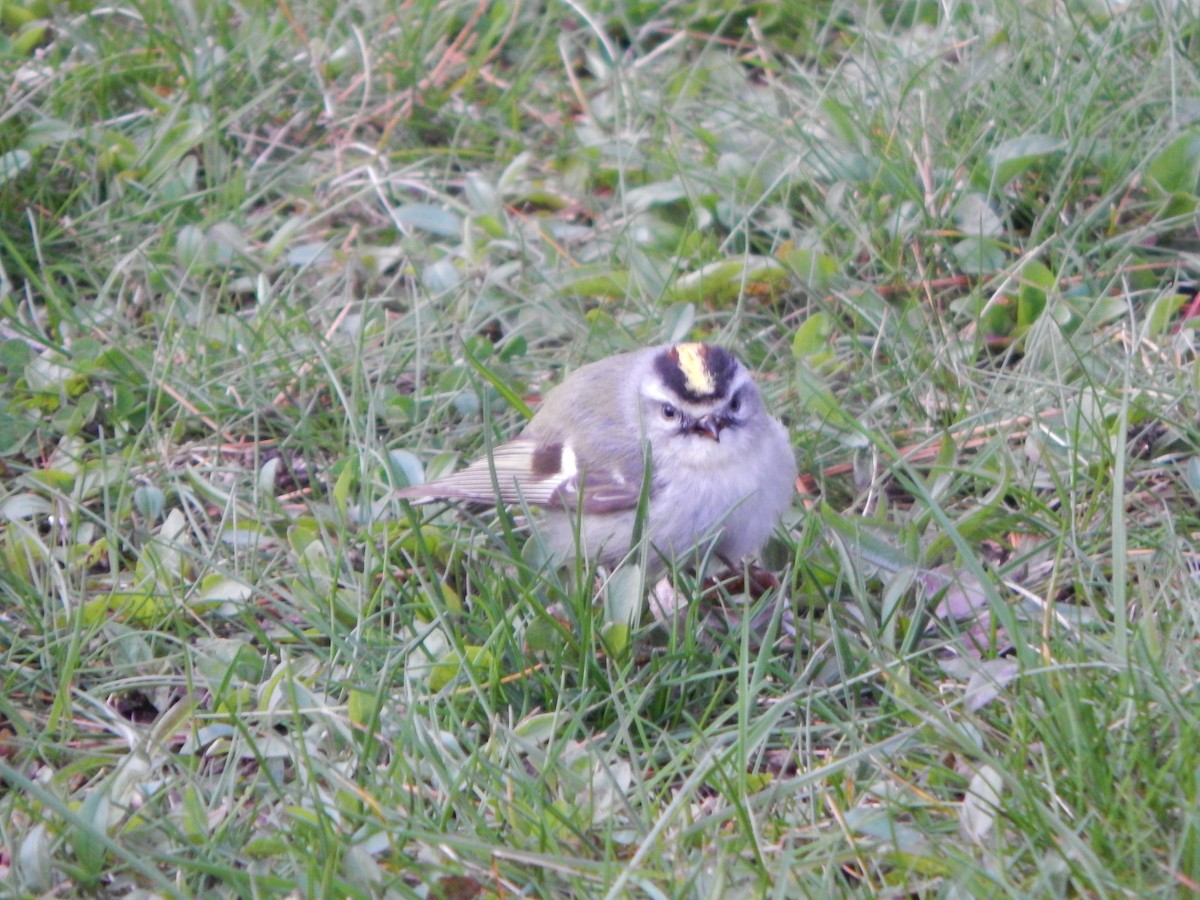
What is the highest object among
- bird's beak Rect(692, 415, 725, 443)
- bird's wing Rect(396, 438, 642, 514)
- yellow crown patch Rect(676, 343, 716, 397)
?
yellow crown patch Rect(676, 343, 716, 397)

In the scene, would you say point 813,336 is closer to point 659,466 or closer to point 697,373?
point 697,373

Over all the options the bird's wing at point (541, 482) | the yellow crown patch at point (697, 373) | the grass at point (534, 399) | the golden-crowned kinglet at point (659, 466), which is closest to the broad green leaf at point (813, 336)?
the grass at point (534, 399)

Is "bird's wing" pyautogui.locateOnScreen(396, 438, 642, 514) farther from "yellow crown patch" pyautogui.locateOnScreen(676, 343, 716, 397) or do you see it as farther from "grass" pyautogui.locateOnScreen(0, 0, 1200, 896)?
"yellow crown patch" pyautogui.locateOnScreen(676, 343, 716, 397)

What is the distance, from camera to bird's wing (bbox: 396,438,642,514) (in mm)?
3531

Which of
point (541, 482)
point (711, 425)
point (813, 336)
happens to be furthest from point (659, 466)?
point (813, 336)

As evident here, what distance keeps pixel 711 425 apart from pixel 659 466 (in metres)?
0.17

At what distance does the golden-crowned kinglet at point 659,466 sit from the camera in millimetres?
3424

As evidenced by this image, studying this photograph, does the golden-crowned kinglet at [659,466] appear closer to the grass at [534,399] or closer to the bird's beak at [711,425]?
the bird's beak at [711,425]

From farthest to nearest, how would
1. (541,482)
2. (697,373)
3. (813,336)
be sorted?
(813,336)
(541,482)
(697,373)

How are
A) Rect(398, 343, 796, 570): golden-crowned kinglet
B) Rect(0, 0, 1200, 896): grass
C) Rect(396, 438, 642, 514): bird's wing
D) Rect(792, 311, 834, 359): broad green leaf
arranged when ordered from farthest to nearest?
Rect(792, 311, 834, 359): broad green leaf
Rect(396, 438, 642, 514): bird's wing
Rect(398, 343, 796, 570): golden-crowned kinglet
Rect(0, 0, 1200, 896): grass

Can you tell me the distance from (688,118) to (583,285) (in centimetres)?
102

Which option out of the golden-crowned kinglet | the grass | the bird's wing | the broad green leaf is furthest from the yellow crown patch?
the broad green leaf

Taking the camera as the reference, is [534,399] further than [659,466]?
Yes

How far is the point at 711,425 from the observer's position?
3.50m
